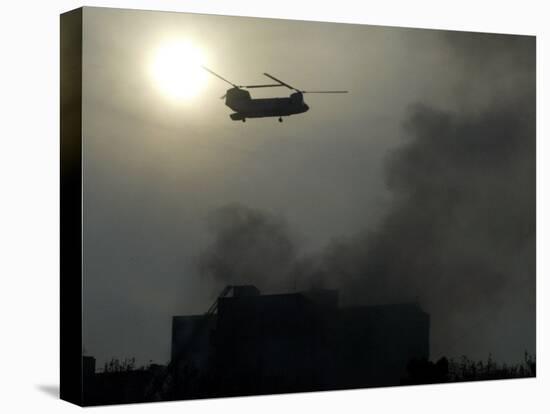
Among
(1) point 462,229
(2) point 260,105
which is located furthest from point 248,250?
(1) point 462,229

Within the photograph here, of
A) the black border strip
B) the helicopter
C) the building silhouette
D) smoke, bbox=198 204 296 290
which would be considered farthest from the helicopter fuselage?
the building silhouette

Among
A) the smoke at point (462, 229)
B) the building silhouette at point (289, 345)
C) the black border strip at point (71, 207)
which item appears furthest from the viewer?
the smoke at point (462, 229)

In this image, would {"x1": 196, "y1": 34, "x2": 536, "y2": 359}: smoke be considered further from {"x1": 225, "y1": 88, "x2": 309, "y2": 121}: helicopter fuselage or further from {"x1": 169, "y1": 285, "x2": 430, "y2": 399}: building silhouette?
{"x1": 225, "y1": 88, "x2": 309, "y2": 121}: helicopter fuselage

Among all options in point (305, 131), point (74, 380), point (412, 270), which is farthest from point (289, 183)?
point (74, 380)

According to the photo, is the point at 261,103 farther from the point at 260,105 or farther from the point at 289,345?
the point at 289,345

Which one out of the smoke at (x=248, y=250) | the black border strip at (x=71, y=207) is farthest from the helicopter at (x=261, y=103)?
the black border strip at (x=71, y=207)

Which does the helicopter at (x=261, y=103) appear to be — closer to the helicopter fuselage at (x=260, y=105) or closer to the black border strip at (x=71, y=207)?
the helicopter fuselage at (x=260, y=105)

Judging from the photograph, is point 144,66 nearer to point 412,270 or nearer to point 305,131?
point 305,131
